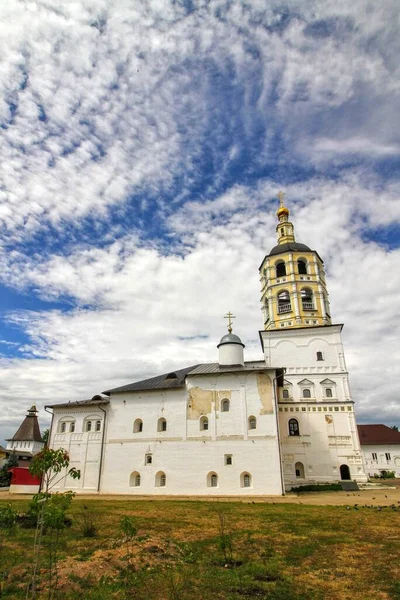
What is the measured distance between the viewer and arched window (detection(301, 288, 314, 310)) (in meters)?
32.5

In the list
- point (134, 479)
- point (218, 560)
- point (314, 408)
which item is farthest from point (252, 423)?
point (218, 560)

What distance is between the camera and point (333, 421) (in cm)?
2873

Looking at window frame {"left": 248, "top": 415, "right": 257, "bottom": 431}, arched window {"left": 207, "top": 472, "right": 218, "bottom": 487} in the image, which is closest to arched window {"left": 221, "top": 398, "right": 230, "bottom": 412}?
Answer: window frame {"left": 248, "top": 415, "right": 257, "bottom": 431}

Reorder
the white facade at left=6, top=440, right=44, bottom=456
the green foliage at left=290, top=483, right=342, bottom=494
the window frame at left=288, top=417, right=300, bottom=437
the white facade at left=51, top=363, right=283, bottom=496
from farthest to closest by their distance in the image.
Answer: the white facade at left=6, top=440, right=44, bottom=456 < the window frame at left=288, top=417, right=300, bottom=437 < the green foliage at left=290, top=483, right=342, bottom=494 < the white facade at left=51, top=363, right=283, bottom=496

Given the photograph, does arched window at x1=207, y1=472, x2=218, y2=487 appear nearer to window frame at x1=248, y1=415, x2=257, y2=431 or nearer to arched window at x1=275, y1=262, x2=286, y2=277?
window frame at x1=248, y1=415, x2=257, y2=431

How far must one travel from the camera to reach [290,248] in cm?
3438

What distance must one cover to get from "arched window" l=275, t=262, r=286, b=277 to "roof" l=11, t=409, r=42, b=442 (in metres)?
51.1

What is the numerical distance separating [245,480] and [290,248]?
2046 centimetres

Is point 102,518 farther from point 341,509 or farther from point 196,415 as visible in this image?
point 196,415

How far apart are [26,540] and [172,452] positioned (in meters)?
14.4

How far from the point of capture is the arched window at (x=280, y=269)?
112ft

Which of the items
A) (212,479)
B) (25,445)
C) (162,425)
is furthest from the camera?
(25,445)

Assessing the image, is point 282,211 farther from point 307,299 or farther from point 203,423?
point 203,423

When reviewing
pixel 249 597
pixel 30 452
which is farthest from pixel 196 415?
pixel 30 452
